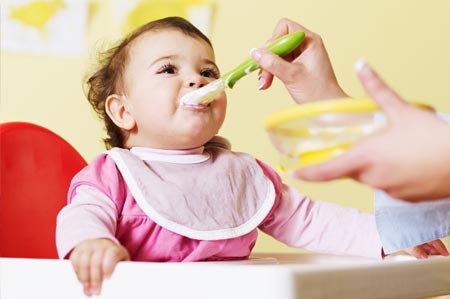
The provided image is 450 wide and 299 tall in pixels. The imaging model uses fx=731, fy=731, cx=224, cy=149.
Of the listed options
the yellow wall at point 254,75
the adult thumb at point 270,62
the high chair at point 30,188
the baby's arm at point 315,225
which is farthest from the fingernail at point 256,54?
the yellow wall at point 254,75

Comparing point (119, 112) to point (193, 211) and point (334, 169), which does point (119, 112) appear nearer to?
point (193, 211)

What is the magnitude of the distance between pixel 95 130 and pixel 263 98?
354mm

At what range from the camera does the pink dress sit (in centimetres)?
79

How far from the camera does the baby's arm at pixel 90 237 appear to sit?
25.0 inches

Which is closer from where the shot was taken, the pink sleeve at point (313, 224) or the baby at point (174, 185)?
the baby at point (174, 185)

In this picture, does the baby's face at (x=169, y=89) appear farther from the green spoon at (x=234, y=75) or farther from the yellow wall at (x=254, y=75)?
the yellow wall at (x=254, y=75)

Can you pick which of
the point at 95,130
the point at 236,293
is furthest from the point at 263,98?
the point at 236,293

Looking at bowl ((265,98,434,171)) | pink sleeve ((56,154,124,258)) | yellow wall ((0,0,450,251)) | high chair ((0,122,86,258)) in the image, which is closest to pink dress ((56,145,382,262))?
pink sleeve ((56,154,124,258))

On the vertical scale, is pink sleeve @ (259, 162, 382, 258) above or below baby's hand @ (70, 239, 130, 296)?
below

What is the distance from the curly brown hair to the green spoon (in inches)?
4.6

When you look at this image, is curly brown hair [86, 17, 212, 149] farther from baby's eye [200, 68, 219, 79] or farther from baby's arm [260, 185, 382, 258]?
baby's arm [260, 185, 382, 258]

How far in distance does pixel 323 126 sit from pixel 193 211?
0.34 meters

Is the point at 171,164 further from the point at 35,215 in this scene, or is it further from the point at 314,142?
the point at 314,142

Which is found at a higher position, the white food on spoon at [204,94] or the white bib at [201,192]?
the white food on spoon at [204,94]
